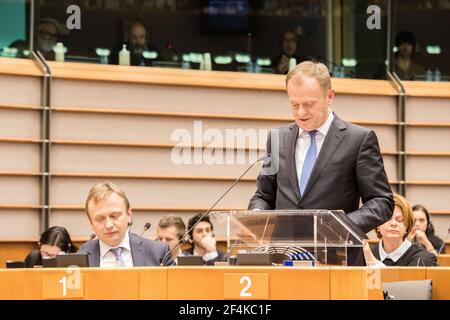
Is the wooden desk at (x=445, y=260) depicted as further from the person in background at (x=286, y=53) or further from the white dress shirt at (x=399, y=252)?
the person in background at (x=286, y=53)

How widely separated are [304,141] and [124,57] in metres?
5.14

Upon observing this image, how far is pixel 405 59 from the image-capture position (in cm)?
957

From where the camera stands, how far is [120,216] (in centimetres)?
415

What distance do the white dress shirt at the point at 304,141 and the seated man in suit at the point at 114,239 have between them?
2.18 feet

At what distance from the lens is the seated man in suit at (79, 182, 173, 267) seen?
4.12m

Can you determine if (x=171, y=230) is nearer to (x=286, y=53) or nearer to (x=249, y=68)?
(x=249, y=68)

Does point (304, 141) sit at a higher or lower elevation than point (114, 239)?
higher

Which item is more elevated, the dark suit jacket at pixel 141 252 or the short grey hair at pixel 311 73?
the short grey hair at pixel 311 73

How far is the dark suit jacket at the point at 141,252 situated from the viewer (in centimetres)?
415

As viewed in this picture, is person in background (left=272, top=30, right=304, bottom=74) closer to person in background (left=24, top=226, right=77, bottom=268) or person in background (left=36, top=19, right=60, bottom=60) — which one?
person in background (left=36, top=19, right=60, bottom=60)

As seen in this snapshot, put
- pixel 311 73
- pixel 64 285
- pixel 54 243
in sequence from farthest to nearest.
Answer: pixel 54 243
pixel 311 73
pixel 64 285

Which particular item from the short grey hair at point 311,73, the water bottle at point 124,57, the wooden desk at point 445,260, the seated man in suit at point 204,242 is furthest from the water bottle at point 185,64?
the short grey hair at point 311,73

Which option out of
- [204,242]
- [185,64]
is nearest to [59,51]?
[185,64]

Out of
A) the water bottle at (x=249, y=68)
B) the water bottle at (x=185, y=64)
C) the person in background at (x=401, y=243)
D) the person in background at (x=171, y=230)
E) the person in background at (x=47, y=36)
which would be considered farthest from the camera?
the water bottle at (x=249, y=68)
